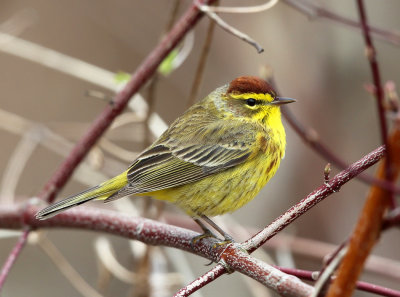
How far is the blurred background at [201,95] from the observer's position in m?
4.34

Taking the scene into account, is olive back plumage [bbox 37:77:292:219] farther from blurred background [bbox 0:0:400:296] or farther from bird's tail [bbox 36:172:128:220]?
blurred background [bbox 0:0:400:296]

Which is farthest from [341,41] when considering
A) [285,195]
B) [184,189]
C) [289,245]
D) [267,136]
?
[184,189]

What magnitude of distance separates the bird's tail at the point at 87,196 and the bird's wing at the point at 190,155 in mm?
70

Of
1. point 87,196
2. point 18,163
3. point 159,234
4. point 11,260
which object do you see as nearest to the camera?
point 159,234

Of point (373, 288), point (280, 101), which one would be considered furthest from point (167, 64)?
point (373, 288)

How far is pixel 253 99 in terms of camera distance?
3.62 meters

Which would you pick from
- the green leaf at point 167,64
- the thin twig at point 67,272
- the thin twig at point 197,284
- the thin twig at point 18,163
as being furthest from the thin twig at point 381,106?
the thin twig at point 18,163

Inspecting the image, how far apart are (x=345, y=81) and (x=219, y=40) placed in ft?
4.81

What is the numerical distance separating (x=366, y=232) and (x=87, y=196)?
7.11 feet

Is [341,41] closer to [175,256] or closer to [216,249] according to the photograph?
[175,256]

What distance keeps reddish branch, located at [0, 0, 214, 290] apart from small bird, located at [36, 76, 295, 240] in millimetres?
213

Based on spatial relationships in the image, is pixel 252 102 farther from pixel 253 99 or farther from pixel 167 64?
pixel 167 64

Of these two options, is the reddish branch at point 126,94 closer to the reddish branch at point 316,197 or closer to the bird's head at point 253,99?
the bird's head at point 253,99

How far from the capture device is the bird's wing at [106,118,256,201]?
10.9ft
